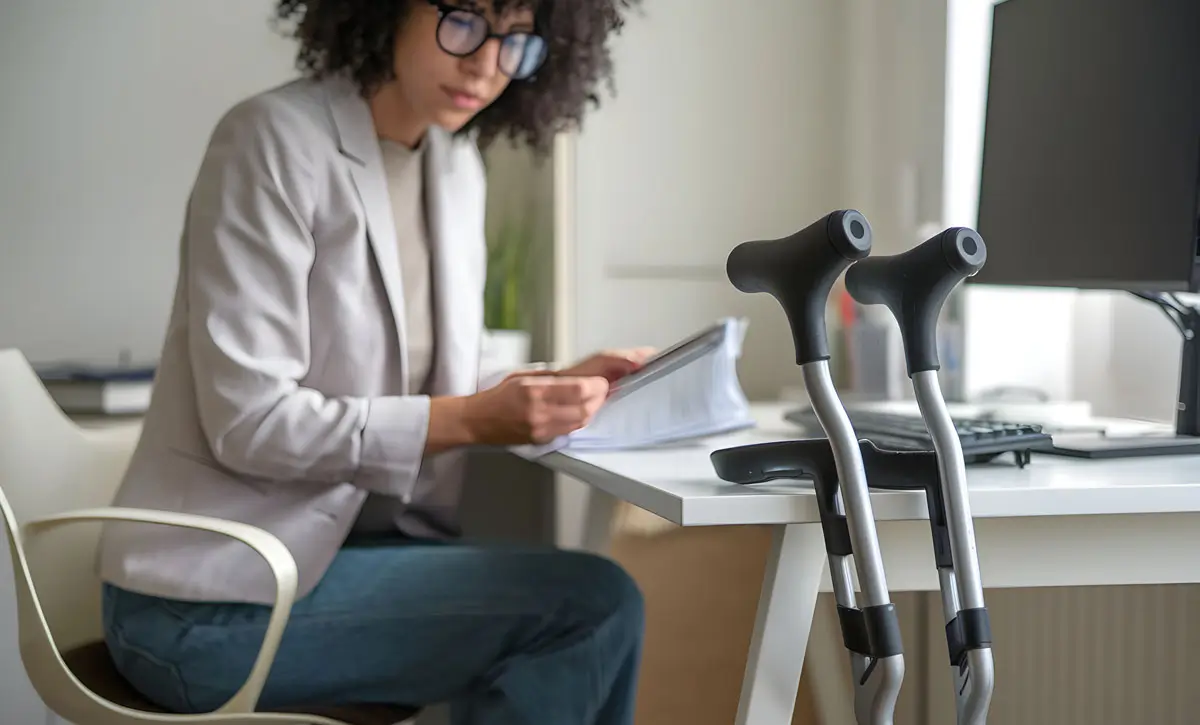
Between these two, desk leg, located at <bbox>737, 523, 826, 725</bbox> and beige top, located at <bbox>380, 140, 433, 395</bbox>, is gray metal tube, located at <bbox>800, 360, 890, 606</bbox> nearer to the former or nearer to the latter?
desk leg, located at <bbox>737, 523, 826, 725</bbox>

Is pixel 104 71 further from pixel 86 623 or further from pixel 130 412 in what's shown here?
pixel 86 623

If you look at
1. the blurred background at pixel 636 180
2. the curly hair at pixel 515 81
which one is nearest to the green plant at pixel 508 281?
the blurred background at pixel 636 180

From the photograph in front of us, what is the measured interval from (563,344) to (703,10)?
2.25ft

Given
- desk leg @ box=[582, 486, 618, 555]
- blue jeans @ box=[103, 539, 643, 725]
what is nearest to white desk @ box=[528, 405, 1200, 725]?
blue jeans @ box=[103, 539, 643, 725]

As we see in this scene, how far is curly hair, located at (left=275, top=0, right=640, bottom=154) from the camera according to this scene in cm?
137

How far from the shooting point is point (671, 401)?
1236 millimetres

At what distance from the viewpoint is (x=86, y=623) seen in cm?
142

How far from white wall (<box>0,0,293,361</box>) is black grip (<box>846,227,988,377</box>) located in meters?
1.62

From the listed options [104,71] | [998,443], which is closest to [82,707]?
[998,443]

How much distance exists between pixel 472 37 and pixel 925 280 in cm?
66

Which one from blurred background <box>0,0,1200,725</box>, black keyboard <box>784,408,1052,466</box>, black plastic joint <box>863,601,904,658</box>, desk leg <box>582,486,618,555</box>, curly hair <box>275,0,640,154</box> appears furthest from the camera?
blurred background <box>0,0,1200,725</box>

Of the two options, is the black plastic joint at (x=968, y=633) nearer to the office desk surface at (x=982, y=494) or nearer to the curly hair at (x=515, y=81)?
the office desk surface at (x=982, y=494)

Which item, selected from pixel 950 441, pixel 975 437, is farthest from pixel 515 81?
pixel 950 441

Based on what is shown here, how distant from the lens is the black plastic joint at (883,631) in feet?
2.52
